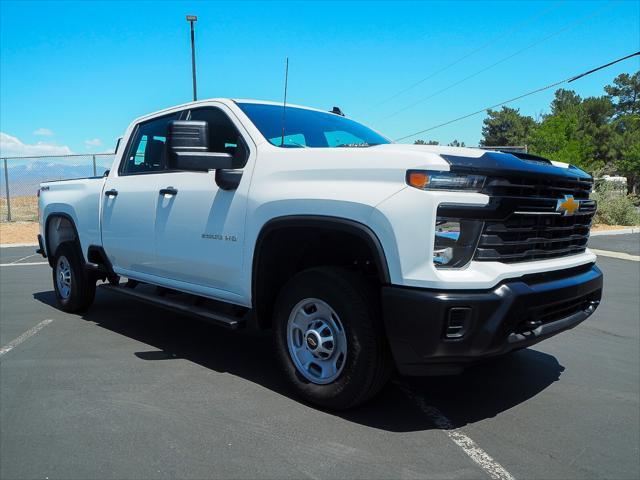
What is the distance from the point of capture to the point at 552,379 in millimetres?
3971

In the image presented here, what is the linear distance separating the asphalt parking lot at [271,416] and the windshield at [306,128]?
1852 mm

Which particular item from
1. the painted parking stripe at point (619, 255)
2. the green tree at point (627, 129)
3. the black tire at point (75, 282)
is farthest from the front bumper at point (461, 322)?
the green tree at point (627, 129)

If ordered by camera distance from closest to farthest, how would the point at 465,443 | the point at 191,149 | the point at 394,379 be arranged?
the point at 465,443, the point at 191,149, the point at 394,379

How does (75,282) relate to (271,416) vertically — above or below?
above

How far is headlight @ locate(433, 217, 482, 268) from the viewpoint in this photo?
2695mm

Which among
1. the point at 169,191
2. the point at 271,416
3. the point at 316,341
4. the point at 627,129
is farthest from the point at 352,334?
the point at 627,129

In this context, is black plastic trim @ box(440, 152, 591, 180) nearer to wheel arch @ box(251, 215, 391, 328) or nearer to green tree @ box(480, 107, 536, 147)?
wheel arch @ box(251, 215, 391, 328)

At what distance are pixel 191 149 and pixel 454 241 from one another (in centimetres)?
189

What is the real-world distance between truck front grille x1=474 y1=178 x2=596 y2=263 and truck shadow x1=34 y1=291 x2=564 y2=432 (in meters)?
1.11

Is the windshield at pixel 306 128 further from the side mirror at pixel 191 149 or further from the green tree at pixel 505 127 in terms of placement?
the green tree at pixel 505 127

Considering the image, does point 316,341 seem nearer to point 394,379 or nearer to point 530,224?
point 394,379

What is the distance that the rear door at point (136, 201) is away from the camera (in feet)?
14.8

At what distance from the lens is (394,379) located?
13.0ft

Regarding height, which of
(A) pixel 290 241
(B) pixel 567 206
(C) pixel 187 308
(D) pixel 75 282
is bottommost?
(D) pixel 75 282
